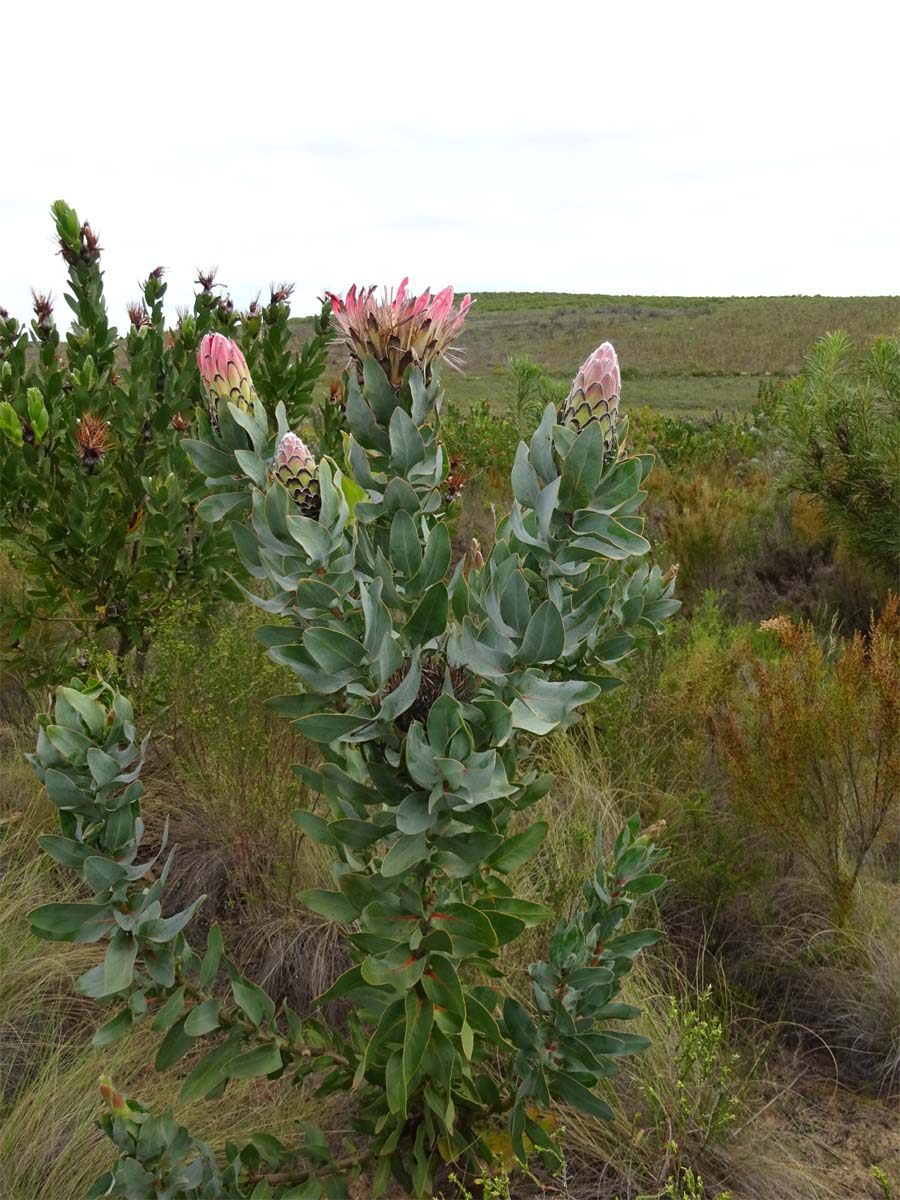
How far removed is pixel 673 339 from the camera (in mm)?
35156

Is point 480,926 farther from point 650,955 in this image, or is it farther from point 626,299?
point 626,299

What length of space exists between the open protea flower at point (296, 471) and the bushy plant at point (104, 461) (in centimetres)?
200

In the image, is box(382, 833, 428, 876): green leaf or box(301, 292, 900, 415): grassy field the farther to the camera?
box(301, 292, 900, 415): grassy field

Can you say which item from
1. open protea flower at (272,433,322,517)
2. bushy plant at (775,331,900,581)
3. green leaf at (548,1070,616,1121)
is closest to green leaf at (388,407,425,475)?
Result: open protea flower at (272,433,322,517)

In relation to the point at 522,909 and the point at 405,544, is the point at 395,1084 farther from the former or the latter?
the point at 405,544

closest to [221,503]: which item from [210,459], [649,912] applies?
[210,459]

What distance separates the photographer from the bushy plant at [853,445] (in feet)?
17.4

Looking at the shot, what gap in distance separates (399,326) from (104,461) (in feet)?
7.47

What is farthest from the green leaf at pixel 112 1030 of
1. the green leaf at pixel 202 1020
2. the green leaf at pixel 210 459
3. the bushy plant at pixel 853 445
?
the bushy plant at pixel 853 445

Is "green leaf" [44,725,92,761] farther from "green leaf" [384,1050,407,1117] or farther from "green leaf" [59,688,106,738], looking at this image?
"green leaf" [384,1050,407,1117]

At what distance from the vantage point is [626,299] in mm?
55938

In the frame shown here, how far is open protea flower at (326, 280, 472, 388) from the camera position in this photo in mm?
1572

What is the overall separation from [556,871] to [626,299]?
56974 mm

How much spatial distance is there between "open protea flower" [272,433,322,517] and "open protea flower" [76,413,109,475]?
6.80 feet
